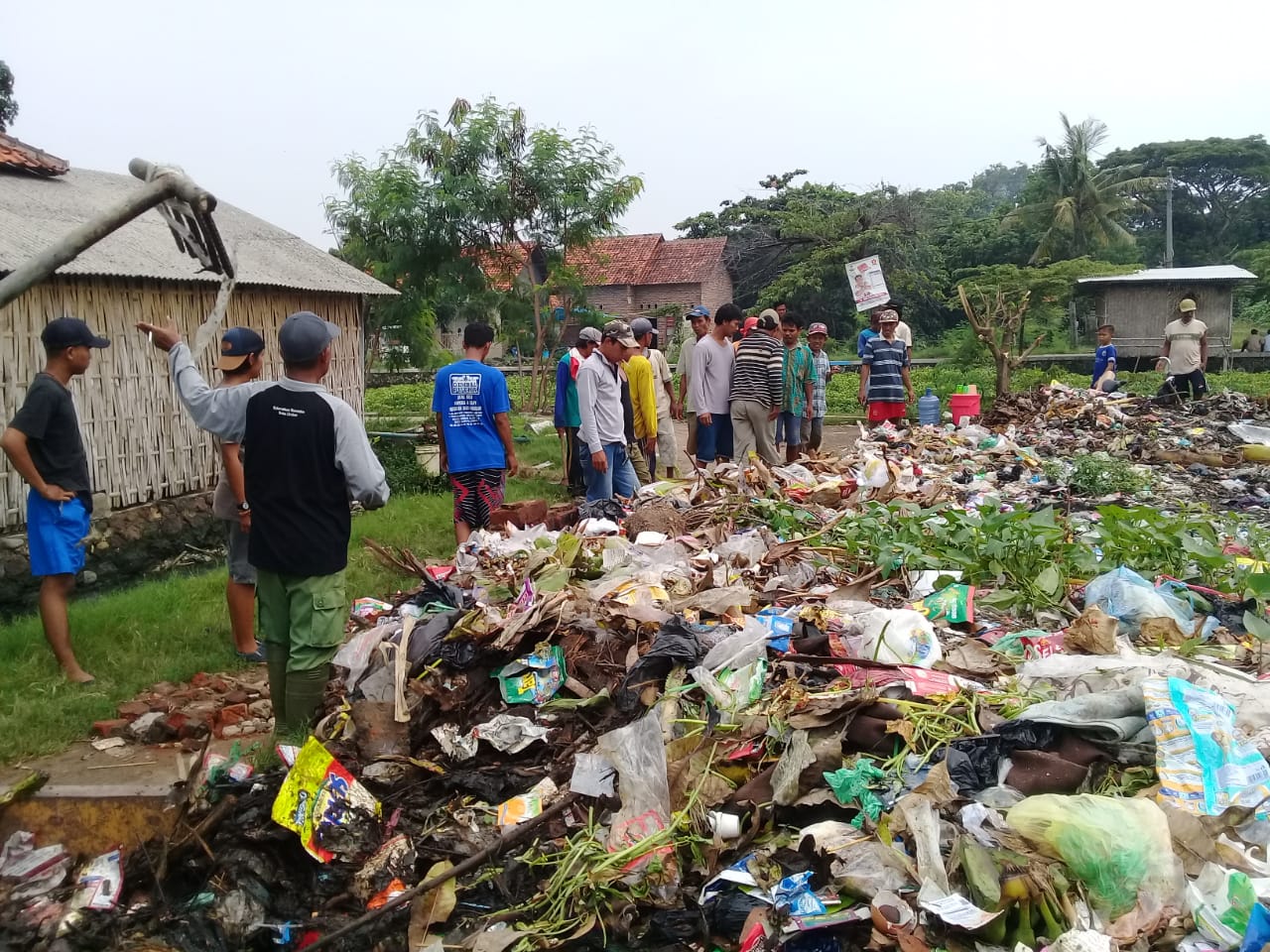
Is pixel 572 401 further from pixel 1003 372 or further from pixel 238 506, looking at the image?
pixel 1003 372

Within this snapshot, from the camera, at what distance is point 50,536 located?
14.7 feet

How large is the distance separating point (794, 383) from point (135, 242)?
574 cm

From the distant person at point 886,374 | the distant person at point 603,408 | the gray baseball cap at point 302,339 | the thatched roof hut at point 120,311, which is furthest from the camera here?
the distant person at point 886,374

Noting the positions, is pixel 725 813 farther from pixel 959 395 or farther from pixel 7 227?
pixel 959 395

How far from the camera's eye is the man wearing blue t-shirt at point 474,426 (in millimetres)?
5863

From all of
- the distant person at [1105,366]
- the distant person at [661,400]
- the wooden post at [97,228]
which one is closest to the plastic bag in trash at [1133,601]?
the wooden post at [97,228]

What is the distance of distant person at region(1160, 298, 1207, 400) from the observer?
12.9 m

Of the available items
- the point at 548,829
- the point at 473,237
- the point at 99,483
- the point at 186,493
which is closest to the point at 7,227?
the point at 99,483

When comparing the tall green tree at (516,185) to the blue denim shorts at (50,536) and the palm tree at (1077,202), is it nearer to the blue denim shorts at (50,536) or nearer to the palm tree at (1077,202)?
the blue denim shorts at (50,536)

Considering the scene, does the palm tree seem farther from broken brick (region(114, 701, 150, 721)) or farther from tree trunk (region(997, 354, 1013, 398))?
broken brick (region(114, 701, 150, 721))

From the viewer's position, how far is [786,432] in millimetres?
9242

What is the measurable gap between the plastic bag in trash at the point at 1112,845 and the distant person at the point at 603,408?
4.54 meters

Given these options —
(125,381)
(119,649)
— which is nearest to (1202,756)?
(119,649)

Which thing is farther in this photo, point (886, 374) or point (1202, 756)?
point (886, 374)
